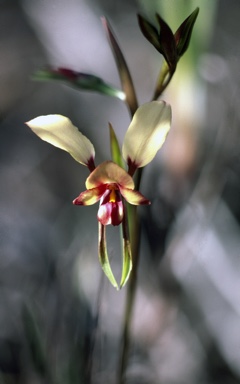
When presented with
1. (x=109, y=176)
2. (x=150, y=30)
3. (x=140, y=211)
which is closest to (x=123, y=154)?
(x=109, y=176)

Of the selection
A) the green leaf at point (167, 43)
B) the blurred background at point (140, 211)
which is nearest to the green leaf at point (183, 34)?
the green leaf at point (167, 43)

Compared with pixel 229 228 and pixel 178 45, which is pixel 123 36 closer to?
pixel 229 228

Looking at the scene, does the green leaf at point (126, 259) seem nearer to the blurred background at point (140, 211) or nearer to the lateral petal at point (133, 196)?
the lateral petal at point (133, 196)

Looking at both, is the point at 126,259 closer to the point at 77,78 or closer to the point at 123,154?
the point at 123,154

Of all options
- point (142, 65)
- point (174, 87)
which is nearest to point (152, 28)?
point (174, 87)

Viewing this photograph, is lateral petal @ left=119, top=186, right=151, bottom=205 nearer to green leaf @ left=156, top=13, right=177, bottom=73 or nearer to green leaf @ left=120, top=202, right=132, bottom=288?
green leaf @ left=120, top=202, right=132, bottom=288

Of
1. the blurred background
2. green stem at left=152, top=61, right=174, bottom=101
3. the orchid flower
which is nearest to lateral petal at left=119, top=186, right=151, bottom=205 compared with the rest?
the orchid flower

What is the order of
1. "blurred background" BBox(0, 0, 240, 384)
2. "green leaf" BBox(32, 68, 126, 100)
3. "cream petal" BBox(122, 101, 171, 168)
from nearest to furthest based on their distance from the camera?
1. "cream petal" BBox(122, 101, 171, 168)
2. "green leaf" BBox(32, 68, 126, 100)
3. "blurred background" BBox(0, 0, 240, 384)
